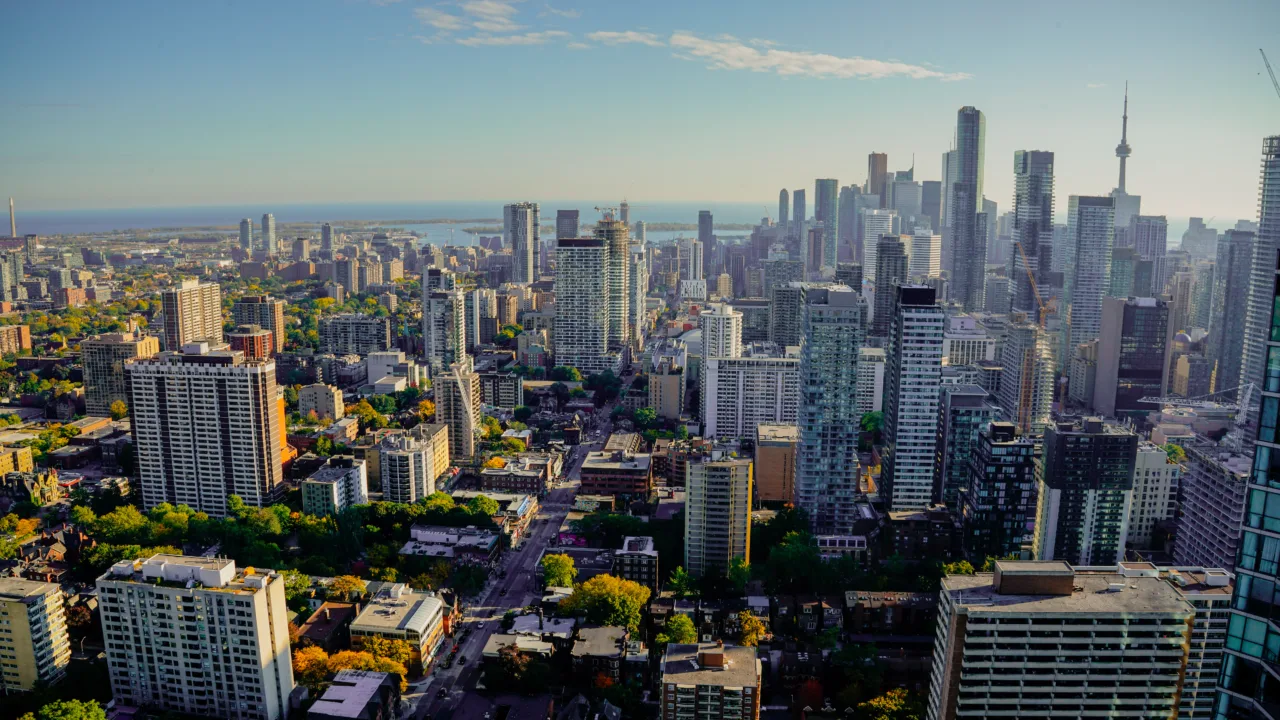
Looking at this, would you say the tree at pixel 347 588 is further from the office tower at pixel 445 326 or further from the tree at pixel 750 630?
the office tower at pixel 445 326

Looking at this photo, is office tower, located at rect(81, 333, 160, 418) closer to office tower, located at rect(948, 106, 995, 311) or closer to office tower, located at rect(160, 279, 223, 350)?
office tower, located at rect(160, 279, 223, 350)

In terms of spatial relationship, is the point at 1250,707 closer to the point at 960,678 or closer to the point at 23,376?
the point at 960,678

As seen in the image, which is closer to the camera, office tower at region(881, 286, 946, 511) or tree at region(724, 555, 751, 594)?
tree at region(724, 555, 751, 594)

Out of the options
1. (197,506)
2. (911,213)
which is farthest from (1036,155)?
(197,506)

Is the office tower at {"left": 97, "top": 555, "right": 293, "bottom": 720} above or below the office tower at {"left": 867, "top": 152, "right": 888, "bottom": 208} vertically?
below

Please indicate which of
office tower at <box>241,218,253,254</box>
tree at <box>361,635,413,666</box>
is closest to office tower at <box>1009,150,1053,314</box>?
tree at <box>361,635,413,666</box>

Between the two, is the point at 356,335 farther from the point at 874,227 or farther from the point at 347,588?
the point at 874,227

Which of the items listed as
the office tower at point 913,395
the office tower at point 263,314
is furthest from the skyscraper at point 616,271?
the office tower at point 913,395
